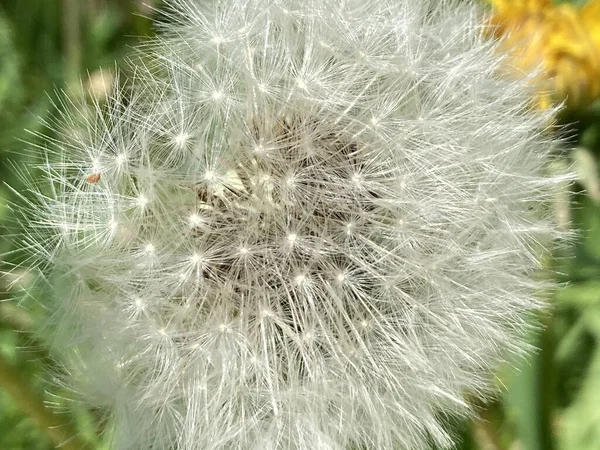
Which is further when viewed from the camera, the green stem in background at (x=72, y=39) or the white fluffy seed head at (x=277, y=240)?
the green stem in background at (x=72, y=39)

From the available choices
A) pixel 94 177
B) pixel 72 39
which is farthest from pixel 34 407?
pixel 72 39

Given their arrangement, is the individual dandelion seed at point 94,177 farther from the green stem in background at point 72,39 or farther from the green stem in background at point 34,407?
the green stem in background at point 72,39

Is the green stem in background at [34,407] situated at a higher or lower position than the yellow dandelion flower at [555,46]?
lower

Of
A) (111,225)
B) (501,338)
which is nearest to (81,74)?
(111,225)

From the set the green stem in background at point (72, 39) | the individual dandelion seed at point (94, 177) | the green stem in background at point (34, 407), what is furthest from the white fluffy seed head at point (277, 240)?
the green stem in background at point (72, 39)

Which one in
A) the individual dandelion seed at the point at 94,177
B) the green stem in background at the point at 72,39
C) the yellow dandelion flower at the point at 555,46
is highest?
the yellow dandelion flower at the point at 555,46

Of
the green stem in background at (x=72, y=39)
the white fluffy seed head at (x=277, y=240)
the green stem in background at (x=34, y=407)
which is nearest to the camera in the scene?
the white fluffy seed head at (x=277, y=240)

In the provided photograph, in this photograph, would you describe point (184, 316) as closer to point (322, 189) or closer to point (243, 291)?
point (243, 291)

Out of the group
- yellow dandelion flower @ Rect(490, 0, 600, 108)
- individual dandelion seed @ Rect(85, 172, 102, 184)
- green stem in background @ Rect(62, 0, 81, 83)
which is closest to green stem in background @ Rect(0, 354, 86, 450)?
individual dandelion seed @ Rect(85, 172, 102, 184)
